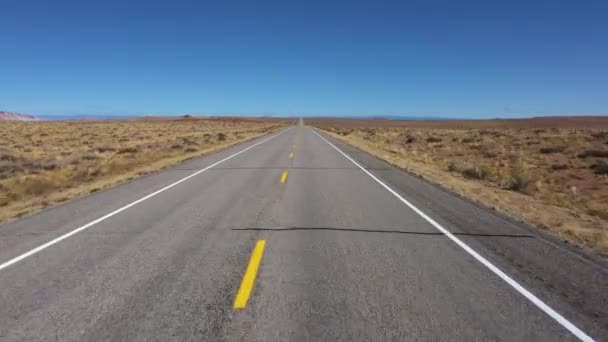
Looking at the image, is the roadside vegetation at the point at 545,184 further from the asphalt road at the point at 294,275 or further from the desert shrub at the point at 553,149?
the asphalt road at the point at 294,275

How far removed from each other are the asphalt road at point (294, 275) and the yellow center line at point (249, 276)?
43 millimetres

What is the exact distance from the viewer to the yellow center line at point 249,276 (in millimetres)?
4142

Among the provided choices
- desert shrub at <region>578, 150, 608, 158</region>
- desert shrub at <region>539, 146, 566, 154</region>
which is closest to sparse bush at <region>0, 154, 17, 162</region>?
desert shrub at <region>578, 150, 608, 158</region>

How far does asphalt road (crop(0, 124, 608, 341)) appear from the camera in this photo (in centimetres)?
367

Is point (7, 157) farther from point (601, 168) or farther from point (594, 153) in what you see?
point (594, 153)

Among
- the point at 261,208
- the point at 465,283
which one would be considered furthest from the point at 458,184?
the point at 465,283

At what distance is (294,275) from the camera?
4883 mm

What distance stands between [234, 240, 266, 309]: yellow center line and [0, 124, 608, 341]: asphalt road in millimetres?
43

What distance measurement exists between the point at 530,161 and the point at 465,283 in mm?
22621

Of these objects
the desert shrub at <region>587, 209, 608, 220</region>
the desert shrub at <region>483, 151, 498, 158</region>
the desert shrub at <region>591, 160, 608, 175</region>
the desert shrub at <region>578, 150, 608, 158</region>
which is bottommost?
the desert shrub at <region>483, 151, 498, 158</region>

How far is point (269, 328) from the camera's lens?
3617 mm

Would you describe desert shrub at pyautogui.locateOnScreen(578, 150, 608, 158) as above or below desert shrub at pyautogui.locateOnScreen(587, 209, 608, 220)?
above

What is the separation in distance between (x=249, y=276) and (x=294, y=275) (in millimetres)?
590

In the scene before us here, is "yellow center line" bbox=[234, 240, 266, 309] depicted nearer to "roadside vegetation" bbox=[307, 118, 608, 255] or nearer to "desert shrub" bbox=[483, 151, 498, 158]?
"roadside vegetation" bbox=[307, 118, 608, 255]
